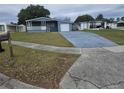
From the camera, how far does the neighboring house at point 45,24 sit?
34.3m

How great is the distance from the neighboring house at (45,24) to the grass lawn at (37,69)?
91.4 ft

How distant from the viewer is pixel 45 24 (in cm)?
3509

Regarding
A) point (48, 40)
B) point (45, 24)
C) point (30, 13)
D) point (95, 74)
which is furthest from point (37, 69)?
point (30, 13)

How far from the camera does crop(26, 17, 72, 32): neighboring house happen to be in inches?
1351

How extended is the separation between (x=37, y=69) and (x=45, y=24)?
3018cm

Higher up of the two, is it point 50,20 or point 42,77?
point 50,20

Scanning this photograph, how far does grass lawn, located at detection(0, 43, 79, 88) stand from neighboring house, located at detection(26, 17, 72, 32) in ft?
91.4

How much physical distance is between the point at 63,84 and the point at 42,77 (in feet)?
2.62

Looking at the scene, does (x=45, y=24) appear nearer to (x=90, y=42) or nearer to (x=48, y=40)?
(x=48, y=40)
